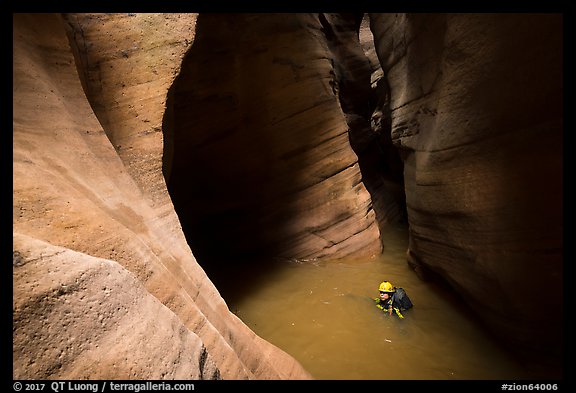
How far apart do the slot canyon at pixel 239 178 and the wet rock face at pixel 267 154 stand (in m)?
0.03

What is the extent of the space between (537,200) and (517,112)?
962 mm

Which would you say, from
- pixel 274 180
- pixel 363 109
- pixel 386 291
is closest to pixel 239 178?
pixel 274 180

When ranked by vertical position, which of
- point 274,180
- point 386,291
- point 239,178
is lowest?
point 386,291

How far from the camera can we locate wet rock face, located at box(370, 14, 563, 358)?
10.2ft

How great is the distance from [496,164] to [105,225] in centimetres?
403

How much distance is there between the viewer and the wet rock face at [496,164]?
122 inches

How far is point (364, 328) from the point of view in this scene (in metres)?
4.27

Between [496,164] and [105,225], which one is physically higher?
[105,225]

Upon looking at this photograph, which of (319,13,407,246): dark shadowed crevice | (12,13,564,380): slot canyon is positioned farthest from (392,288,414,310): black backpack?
(319,13,407,246): dark shadowed crevice

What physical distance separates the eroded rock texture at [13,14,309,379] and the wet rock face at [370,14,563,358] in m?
2.63

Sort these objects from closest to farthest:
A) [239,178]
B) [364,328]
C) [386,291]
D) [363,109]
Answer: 1. [364,328]
2. [386,291]
3. [239,178]
4. [363,109]

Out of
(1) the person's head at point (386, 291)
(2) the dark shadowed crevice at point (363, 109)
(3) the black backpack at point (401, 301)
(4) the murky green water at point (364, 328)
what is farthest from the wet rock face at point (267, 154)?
(2) the dark shadowed crevice at point (363, 109)

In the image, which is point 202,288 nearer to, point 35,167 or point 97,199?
point 97,199

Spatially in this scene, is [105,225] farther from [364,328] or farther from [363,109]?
[363,109]
